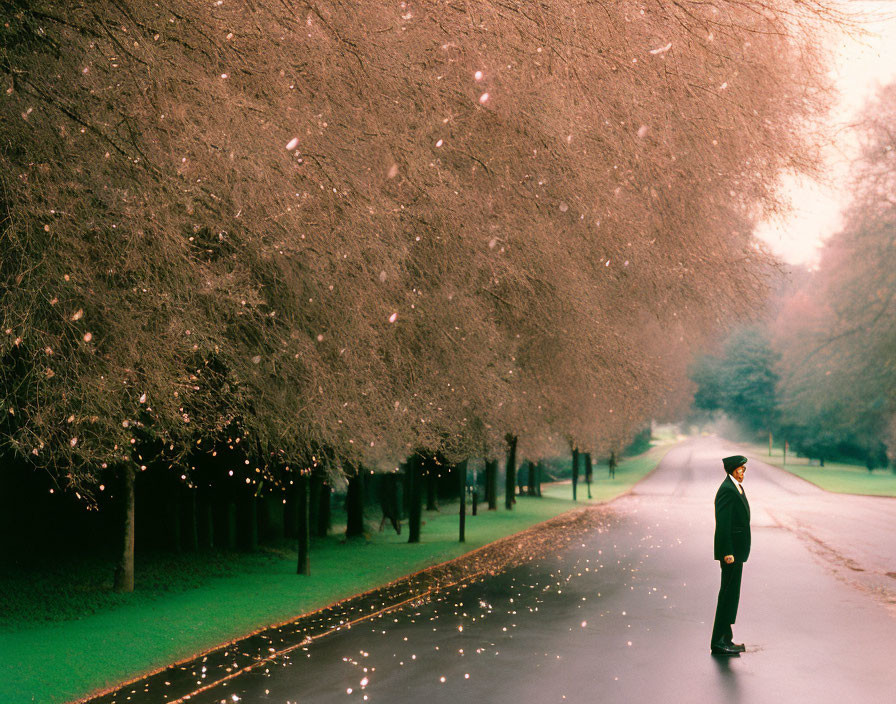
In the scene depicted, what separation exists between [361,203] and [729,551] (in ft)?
16.3

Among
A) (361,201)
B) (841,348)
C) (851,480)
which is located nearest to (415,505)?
(361,201)

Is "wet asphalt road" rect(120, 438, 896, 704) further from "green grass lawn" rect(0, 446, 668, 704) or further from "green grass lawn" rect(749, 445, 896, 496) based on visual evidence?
"green grass lawn" rect(749, 445, 896, 496)

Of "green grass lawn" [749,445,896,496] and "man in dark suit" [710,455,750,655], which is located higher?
"man in dark suit" [710,455,750,655]

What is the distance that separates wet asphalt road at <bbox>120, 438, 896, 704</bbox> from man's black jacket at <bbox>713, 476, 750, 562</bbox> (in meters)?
0.99

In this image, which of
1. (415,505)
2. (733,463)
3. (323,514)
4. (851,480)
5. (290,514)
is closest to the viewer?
(733,463)

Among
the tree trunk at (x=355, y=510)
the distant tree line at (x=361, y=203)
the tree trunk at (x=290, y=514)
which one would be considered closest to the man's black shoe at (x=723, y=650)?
the distant tree line at (x=361, y=203)

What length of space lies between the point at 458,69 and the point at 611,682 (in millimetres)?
5378

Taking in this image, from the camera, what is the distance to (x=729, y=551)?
965 cm

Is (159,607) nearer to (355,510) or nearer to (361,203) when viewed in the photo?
(361,203)

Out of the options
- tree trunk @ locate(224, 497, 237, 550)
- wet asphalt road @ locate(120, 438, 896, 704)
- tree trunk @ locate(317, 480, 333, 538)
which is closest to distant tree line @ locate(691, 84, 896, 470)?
wet asphalt road @ locate(120, 438, 896, 704)

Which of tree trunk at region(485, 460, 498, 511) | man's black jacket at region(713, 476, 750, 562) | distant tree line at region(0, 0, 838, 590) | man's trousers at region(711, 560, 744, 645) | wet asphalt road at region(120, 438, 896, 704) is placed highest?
distant tree line at region(0, 0, 838, 590)

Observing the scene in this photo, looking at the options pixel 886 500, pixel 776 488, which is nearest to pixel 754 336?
pixel 776 488

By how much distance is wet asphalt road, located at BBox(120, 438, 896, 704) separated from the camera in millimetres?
7852

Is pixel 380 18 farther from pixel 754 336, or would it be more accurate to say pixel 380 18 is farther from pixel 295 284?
pixel 754 336
